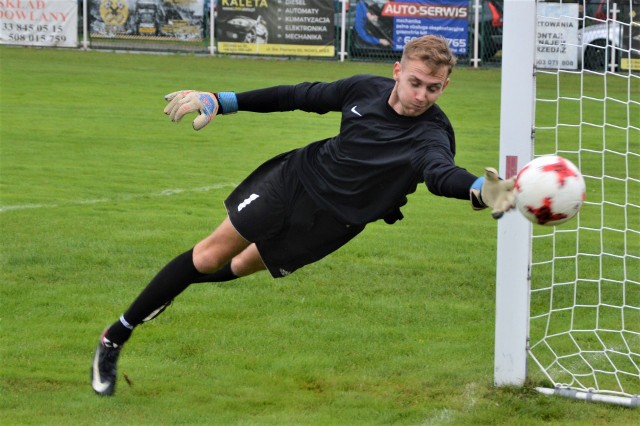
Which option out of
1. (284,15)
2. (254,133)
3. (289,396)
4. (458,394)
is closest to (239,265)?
(289,396)

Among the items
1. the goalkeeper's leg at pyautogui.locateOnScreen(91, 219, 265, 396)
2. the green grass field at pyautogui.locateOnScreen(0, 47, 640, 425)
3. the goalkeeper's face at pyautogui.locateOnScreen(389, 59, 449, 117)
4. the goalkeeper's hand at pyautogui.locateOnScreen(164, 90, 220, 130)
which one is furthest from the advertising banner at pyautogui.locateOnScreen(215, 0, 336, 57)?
the goalkeeper's face at pyautogui.locateOnScreen(389, 59, 449, 117)

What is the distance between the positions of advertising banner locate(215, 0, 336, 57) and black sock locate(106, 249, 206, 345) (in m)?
23.1

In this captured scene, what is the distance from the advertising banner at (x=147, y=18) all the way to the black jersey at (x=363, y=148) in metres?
23.5

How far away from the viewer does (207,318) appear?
7.04 metres

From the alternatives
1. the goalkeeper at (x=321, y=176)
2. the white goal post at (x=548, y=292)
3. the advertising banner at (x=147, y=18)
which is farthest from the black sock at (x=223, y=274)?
the advertising banner at (x=147, y=18)

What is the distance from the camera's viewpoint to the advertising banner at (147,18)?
93.0 feet

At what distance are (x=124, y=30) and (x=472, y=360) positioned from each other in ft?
78.4

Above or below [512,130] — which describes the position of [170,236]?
below

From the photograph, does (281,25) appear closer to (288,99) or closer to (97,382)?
(288,99)

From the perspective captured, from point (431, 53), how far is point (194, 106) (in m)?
1.18

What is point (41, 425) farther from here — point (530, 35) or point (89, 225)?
point (89, 225)

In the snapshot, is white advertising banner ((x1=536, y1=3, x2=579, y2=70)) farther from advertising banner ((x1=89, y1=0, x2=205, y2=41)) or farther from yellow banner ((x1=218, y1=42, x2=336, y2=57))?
advertising banner ((x1=89, y1=0, x2=205, y2=41))

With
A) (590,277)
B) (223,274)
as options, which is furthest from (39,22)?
(223,274)

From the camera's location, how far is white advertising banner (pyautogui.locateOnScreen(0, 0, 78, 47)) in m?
27.4
